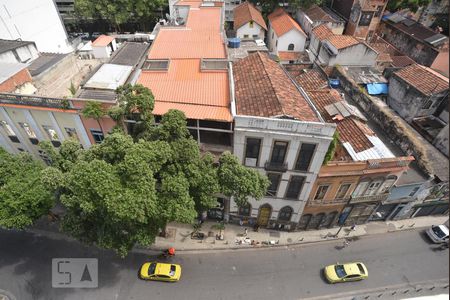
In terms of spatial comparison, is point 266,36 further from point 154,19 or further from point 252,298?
point 252,298

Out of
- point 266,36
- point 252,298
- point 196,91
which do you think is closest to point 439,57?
point 266,36

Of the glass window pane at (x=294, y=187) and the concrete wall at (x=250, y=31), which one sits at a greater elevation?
the concrete wall at (x=250, y=31)

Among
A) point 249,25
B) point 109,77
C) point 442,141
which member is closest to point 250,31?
point 249,25

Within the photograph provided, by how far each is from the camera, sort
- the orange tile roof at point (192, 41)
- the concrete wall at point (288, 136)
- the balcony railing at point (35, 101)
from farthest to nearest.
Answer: the orange tile roof at point (192, 41) → the balcony railing at point (35, 101) → the concrete wall at point (288, 136)

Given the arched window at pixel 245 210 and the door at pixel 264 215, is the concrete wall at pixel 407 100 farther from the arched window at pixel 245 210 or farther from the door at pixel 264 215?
the arched window at pixel 245 210

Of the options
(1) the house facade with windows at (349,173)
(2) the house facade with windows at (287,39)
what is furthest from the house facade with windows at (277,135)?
(2) the house facade with windows at (287,39)

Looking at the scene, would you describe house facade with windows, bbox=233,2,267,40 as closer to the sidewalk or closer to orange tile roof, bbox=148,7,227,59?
orange tile roof, bbox=148,7,227,59

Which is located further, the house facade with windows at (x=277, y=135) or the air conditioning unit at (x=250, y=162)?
the air conditioning unit at (x=250, y=162)
